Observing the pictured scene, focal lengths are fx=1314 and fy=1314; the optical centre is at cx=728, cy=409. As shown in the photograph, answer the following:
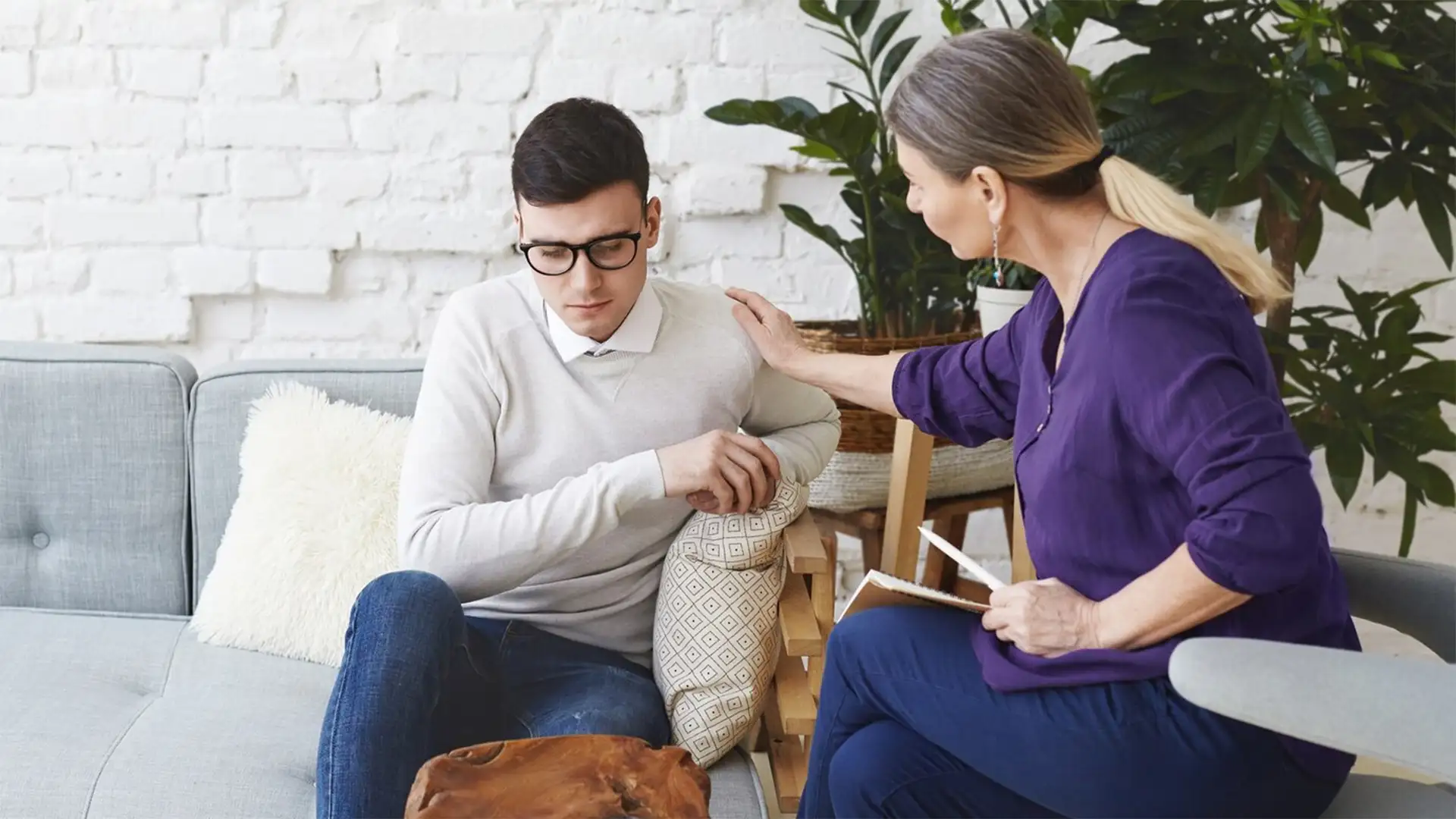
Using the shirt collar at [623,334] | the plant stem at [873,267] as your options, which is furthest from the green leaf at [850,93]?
the shirt collar at [623,334]

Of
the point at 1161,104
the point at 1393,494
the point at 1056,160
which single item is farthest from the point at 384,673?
the point at 1393,494

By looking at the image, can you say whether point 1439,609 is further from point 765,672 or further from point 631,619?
point 631,619

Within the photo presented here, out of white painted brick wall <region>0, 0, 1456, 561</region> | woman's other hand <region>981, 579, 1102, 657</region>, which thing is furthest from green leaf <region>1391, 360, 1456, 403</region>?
woman's other hand <region>981, 579, 1102, 657</region>

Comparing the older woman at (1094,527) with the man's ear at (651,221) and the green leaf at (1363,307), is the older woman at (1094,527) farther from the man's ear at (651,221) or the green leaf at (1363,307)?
the green leaf at (1363,307)

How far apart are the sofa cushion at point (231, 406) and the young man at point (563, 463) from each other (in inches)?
13.6

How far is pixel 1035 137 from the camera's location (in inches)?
50.1

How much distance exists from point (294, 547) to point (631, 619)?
510 mm

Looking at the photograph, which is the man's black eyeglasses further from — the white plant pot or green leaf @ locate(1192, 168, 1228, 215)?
green leaf @ locate(1192, 168, 1228, 215)

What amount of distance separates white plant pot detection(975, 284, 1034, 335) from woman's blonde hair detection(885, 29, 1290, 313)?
1.88 feet

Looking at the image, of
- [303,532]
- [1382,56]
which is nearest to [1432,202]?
[1382,56]

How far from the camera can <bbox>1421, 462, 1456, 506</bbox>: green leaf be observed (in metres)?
2.04

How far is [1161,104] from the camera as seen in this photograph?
1.96 m

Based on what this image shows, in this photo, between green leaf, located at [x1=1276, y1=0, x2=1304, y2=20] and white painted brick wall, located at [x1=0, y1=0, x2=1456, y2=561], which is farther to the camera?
white painted brick wall, located at [x1=0, y1=0, x2=1456, y2=561]

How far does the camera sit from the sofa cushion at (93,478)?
195 centimetres
